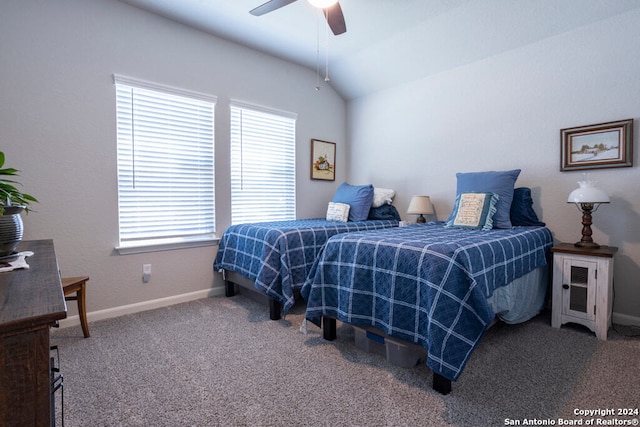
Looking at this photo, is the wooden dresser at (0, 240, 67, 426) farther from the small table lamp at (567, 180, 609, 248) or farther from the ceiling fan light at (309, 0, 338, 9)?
the small table lamp at (567, 180, 609, 248)

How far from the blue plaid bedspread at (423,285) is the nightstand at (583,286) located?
0.29 metres

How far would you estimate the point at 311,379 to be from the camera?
5.67ft

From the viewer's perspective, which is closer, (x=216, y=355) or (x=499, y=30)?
(x=216, y=355)

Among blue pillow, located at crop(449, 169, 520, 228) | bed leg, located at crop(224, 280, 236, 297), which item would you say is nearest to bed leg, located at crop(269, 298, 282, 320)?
bed leg, located at crop(224, 280, 236, 297)

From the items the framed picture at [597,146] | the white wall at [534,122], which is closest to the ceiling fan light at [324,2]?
the white wall at [534,122]

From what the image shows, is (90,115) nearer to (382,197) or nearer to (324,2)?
(324,2)

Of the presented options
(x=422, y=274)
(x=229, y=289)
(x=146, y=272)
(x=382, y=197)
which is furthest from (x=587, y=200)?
(x=146, y=272)

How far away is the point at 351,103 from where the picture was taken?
450 centimetres

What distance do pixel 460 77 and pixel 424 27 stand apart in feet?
2.22

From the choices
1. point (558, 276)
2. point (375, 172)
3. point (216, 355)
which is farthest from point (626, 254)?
point (216, 355)

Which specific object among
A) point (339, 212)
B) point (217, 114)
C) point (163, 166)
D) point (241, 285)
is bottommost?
point (241, 285)

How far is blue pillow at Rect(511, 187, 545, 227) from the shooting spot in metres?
2.78

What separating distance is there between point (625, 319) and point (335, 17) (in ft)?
10.6

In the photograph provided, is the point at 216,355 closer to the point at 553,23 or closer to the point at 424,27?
the point at 424,27
